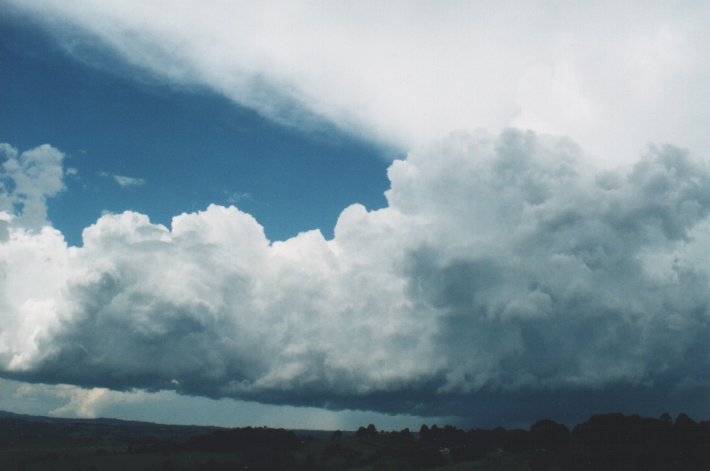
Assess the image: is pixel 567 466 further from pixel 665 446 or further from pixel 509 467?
pixel 665 446

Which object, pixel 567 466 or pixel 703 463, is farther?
pixel 567 466

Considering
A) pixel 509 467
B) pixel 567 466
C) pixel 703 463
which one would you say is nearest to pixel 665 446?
pixel 703 463

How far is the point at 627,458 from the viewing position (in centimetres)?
17800

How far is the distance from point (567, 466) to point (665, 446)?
122ft

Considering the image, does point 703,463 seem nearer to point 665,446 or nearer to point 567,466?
point 665,446

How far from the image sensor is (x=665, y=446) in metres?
189

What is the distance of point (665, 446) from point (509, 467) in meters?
53.2

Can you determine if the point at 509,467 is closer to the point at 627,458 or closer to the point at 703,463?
the point at 627,458

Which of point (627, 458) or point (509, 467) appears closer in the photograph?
point (627, 458)

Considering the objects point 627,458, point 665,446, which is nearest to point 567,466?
point 627,458

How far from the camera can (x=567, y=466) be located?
594ft

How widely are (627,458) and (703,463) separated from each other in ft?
68.2

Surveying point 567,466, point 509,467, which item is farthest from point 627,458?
point 509,467

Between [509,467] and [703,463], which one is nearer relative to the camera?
[703,463]
